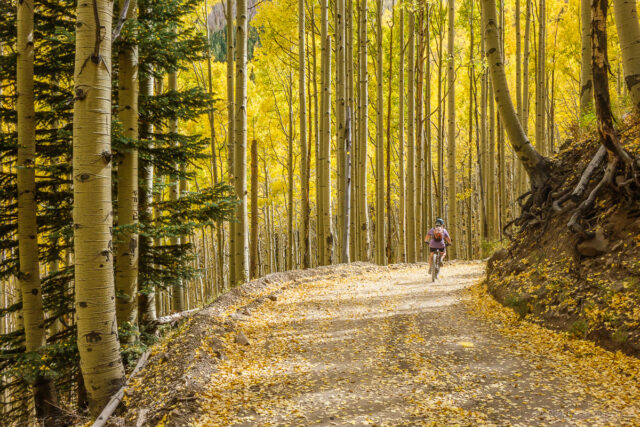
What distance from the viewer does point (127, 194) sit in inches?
245

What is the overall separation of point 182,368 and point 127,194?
3.07 metres

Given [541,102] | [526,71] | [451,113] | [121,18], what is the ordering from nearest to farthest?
[121,18], [451,113], [541,102], [526,71]

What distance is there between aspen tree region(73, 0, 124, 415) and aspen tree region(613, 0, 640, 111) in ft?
23.2

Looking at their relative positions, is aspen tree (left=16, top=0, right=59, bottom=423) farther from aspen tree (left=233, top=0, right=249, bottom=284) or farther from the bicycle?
the bicycle

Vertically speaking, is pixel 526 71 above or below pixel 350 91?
above

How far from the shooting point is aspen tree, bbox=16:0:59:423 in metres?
6.02

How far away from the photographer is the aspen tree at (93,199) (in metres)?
4.18

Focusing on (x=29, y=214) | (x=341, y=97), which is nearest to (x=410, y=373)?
(x=29, y=214)

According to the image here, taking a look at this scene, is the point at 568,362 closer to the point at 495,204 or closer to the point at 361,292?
the point at 361,292

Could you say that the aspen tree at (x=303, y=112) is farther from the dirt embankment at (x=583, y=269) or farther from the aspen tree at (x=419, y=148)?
the dirt embankment at (x=583, y=269)

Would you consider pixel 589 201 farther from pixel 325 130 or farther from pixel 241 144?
pixel 325 130

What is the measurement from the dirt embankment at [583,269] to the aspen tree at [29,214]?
24.9ft

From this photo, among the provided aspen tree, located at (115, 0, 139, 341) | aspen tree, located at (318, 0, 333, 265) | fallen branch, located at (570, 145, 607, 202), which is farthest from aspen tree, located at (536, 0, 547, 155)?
aspen tree, located at (115, 0, 139, 341)

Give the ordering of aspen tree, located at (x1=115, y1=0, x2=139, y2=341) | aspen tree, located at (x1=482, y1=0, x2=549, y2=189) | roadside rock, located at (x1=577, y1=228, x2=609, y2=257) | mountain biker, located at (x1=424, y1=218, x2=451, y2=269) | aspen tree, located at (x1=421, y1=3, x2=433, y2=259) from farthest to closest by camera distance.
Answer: aspen tree, located at (x1=421, y1=3, x2=433, y2=259)
mountain biker, located at (x1=424, y1=218, x2=451, y2=269)
aspen tree, located at (x1=482, y1=0, x2=549, y2=189)
aspen tree, located at (x1=115, y1=0, x2=139, y2=341)
roadside rock, located at (x1=577, y1=228, x2=609, y2=257)
